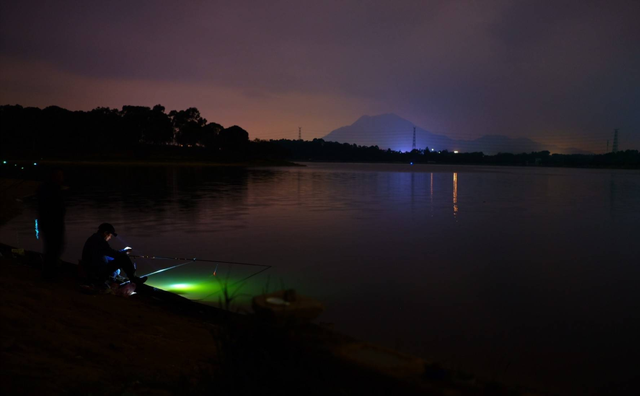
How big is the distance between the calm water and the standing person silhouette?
2104 millimetres

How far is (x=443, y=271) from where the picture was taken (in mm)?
11484

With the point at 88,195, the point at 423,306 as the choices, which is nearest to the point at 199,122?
the point at 88,195

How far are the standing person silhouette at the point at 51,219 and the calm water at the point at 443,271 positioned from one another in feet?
6.90

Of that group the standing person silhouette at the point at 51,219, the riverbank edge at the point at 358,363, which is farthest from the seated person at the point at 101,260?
the riverbank edge at the point at 358,363

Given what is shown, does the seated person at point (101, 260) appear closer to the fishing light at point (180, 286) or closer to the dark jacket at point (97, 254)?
the dark jacket at point (97, 254)

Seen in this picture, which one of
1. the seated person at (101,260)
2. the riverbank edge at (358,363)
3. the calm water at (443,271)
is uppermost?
the riverbank edge at (358,363)

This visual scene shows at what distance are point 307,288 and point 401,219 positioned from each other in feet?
37.6

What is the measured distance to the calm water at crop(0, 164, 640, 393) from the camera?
6875 millimetres

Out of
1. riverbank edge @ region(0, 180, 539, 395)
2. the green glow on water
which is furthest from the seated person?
riverbank edge @ region(0, 180, 539, 395)

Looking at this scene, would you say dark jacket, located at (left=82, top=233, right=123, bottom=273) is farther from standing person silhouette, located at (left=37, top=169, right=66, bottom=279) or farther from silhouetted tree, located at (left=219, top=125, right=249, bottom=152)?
silhouetted tree, located at (left=219, top=125, right=249, bottom=152)

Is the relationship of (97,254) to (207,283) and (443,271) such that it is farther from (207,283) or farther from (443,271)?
(443,271)

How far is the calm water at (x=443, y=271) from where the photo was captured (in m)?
6.88

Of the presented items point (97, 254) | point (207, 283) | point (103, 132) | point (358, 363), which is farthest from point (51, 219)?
point (103, 132)

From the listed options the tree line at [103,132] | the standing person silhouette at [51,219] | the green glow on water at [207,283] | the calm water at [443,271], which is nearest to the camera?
the calm water at [443,271]
